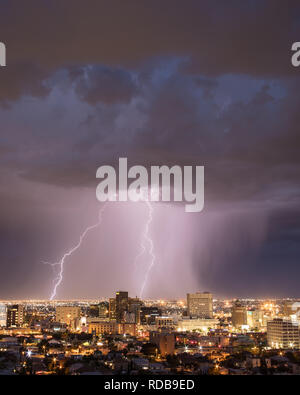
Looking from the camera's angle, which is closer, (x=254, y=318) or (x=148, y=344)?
(x=148, y=344)

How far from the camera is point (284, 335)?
29.2m

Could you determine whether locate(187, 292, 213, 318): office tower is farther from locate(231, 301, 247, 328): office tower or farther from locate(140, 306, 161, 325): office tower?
locate(231, 301, 247, 328): office tower

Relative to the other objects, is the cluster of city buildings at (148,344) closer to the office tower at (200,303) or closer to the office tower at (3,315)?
the office tower at (3,315)

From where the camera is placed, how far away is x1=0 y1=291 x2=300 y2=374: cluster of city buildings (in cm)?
1526

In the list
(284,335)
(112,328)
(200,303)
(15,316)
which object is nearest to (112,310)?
(15,316)

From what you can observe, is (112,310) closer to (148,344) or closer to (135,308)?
(135,308)

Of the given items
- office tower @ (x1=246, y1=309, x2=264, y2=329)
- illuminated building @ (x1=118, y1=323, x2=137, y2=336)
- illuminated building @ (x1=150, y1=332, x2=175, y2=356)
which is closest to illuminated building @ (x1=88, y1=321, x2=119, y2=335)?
illuminated building @ (x1=118, y1=323, x2=137, y2=336)

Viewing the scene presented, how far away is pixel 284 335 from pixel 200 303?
3264cm

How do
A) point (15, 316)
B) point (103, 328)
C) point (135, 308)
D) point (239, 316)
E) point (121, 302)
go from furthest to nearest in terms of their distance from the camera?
point (121, 302) < point (135, 308) < point (239, 316) < point (15, 316) < point (103, 328)

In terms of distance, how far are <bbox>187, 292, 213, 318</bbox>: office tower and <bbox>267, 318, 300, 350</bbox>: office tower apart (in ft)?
100.0

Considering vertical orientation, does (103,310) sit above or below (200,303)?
below

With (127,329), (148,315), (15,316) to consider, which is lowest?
(148,315)
